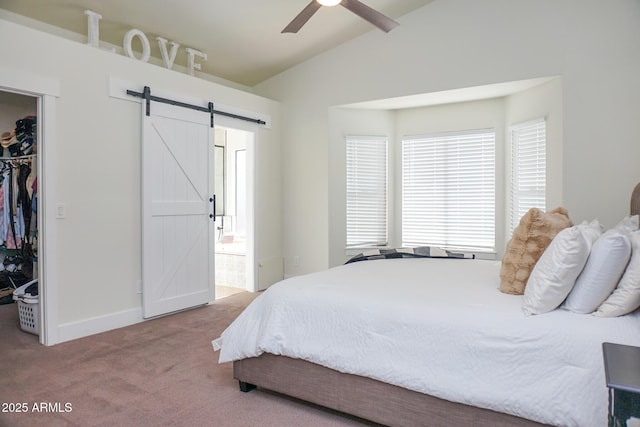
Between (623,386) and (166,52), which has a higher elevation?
(166,52)

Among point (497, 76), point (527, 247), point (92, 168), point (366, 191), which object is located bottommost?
point (527, 247)

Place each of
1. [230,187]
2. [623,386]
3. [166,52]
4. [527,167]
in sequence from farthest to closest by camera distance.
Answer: [230,187] < [527,167] < [166,52] < [623,386]

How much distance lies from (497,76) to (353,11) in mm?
1791

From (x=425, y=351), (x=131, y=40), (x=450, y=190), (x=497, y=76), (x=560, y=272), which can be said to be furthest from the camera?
(x=450, y=190)

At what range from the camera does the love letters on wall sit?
367cm

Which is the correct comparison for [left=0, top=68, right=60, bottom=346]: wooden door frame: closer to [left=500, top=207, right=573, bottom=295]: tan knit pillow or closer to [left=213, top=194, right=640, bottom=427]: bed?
[left=213, top=194, right=640, bottom=427]: bed

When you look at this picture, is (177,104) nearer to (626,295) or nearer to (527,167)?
(527,167)

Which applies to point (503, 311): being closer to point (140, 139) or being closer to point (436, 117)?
point (140, 139)

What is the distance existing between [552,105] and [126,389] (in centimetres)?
438

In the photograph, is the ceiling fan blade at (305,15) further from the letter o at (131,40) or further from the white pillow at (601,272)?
the white pillow at (601,272)

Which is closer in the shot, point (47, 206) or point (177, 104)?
point (47, 206)

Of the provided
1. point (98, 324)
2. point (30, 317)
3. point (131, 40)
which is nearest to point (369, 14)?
point (131, 40)

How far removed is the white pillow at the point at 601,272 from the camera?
5.66 feet

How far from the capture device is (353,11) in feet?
10.9
